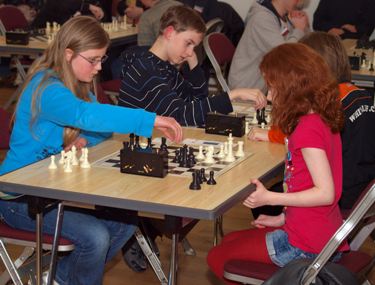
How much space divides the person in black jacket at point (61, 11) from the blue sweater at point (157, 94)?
4267mm

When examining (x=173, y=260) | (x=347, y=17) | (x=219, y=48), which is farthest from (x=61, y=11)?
(x=173, y=260)

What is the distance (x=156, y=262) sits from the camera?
3537mm

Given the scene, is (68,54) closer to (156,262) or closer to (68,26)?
(68,26)

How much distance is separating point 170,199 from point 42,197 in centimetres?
51

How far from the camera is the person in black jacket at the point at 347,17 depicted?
314 inches

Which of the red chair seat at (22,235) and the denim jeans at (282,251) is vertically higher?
the denim jeans at (282,251)

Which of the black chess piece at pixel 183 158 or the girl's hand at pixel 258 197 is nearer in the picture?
the girl's hand at pixel 258 197

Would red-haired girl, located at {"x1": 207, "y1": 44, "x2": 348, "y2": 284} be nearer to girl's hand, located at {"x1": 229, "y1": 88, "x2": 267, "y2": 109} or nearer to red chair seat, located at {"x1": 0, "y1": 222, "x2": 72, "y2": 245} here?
red chair seat, located at {"x1": 0, "y1": 222, "x2": 72, "y2": 245}

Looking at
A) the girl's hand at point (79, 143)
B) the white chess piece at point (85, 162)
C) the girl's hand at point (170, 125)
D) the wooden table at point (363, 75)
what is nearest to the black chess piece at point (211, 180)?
the girl's hand at point (170, 125)

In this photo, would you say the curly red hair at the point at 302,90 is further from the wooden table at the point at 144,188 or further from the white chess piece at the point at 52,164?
the white chess piece at the point at 52,164

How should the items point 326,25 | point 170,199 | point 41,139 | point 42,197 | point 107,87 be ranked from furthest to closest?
1. point 326,25
2. point 107,87
3. point 41,139
4. point 42,197
5. point 170,199

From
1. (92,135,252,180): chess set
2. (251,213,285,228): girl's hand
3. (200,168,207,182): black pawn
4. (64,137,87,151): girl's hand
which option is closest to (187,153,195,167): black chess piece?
(92,135,252,180): chess set

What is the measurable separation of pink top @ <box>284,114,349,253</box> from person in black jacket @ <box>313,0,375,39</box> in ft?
17.3

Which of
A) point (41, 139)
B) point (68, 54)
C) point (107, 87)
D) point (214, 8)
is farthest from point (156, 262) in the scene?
point (214, 8)
